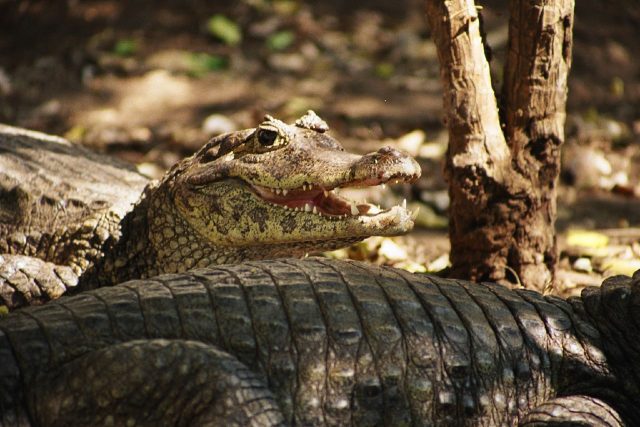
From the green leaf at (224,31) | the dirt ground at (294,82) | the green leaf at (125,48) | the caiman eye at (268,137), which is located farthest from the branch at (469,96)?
the green leaf at (125,48)

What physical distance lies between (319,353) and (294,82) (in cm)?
530

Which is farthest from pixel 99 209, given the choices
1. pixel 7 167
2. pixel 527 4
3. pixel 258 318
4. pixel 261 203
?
pixel 527 4

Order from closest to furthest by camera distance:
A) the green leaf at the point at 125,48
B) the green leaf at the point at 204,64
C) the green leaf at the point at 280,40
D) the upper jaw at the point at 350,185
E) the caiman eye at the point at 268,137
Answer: the upper jaw at the point at 350,185 < the caiman eye at the point at 268,137 < the green leaf at the point at 204,64 < the green leaf at the point at 125,48 < the green leaf at the point at 280,40

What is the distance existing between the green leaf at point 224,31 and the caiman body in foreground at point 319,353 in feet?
18.1

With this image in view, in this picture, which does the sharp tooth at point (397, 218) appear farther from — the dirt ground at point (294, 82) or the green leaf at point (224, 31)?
the green leaf at point (224, 31)

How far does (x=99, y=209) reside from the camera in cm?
495

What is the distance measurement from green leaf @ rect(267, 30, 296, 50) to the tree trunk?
4.31m

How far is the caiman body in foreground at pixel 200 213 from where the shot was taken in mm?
4230

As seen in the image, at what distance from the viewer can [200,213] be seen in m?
4.59

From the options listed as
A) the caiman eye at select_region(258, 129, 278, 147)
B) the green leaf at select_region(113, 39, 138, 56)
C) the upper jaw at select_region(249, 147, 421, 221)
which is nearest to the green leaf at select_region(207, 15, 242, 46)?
the green leaf at select_region(113, 39, 138, 56)

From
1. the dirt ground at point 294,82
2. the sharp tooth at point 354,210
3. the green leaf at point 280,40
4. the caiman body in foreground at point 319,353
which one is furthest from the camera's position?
the green leaf at point 280,40

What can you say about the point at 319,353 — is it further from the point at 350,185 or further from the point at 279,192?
the point at 279,192

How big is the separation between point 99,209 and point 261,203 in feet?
3.50

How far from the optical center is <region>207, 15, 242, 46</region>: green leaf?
859 centimetres
